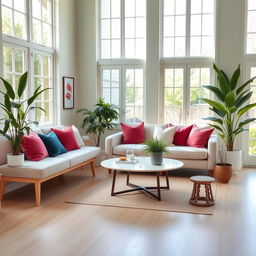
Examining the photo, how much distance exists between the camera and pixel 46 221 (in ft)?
12.7

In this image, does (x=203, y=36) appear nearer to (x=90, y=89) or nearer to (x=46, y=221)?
(x=90, y=89)

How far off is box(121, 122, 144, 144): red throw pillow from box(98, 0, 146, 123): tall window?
2.05 ft

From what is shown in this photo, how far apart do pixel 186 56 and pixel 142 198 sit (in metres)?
3.40

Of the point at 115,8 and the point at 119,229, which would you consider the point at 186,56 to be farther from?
the point at 119,229

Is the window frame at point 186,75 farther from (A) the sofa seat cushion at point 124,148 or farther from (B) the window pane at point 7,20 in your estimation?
(B) the window pane at point 7,20

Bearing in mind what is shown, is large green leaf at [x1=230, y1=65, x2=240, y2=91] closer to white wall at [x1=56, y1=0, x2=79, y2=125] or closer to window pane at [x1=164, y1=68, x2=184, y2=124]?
window pane at [x1=164, y1=68, x2=184, y2=124]

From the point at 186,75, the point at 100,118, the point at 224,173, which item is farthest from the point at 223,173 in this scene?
the point at 100,118

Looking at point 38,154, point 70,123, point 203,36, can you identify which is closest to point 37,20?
point 70,123

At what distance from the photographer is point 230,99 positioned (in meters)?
5.85

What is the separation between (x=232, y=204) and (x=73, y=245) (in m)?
2.23

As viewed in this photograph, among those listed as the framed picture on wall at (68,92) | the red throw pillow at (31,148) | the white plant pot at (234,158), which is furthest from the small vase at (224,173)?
the framed picture on wall at (68,92)

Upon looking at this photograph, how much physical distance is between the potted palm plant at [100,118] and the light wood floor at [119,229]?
217cm

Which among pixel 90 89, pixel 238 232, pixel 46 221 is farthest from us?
pixel 90 89

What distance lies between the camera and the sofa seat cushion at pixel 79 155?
527 cm
